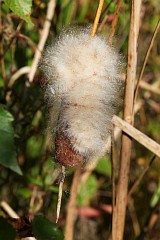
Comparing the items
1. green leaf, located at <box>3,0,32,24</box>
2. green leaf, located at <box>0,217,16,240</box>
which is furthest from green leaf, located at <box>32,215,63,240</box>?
green leaf, located at <box>3,0,32,24</box>

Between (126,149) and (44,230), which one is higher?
(126,149)

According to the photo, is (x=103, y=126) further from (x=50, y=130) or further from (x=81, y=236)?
(x=81, y=236)

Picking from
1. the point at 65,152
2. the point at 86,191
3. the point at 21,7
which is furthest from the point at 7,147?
the point at 86,191

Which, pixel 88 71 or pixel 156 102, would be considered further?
pixel 156 102

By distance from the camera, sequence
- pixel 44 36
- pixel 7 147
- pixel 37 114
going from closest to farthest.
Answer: pixel 7 147 → pixel 44 36 → pixel 37 114

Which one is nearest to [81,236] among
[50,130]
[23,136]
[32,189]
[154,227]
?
[154,227]

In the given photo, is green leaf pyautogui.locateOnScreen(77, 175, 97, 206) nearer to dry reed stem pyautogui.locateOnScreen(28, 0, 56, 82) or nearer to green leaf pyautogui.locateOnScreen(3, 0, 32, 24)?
dry reed stem pyautogui.locateOnScreen(28, 0, 56, 82)

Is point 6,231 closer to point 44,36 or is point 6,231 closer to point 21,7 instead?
point 21,7
